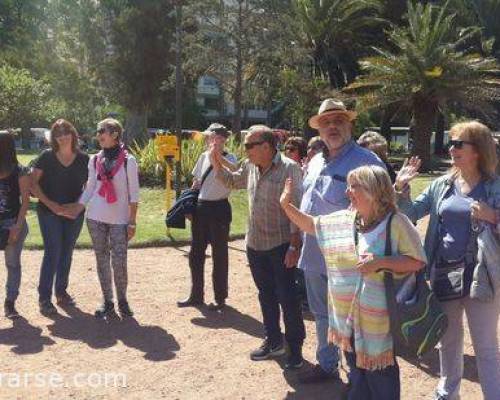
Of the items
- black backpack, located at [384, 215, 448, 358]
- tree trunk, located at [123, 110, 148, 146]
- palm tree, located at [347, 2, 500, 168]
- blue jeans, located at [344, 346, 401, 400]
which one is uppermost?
palm tree, located at [347, 2, 500, 168]

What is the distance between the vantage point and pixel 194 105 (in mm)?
54656

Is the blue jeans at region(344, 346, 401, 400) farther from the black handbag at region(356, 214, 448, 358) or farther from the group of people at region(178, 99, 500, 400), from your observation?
the black handbag at region(356, 214, 448, 358)

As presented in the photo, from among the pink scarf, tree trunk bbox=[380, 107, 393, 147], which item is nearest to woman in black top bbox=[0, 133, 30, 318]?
the pink scarf

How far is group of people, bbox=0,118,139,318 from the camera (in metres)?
5.70

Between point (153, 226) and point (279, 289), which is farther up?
point (279, 289)

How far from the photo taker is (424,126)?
79.6 feet

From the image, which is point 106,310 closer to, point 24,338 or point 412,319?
point 24,338

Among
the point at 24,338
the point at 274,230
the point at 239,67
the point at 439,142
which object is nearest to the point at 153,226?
the point at 24,338

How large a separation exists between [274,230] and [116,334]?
188 centimetres

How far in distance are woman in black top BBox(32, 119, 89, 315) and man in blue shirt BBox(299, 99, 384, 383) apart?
2712 mm

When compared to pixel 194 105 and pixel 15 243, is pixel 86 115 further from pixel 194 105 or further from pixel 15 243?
pixel 15 243

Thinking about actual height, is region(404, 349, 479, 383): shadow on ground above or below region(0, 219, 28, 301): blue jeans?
below

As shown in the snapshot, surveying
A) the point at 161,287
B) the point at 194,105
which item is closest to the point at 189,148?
the point at 161,287

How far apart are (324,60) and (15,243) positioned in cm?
2788
